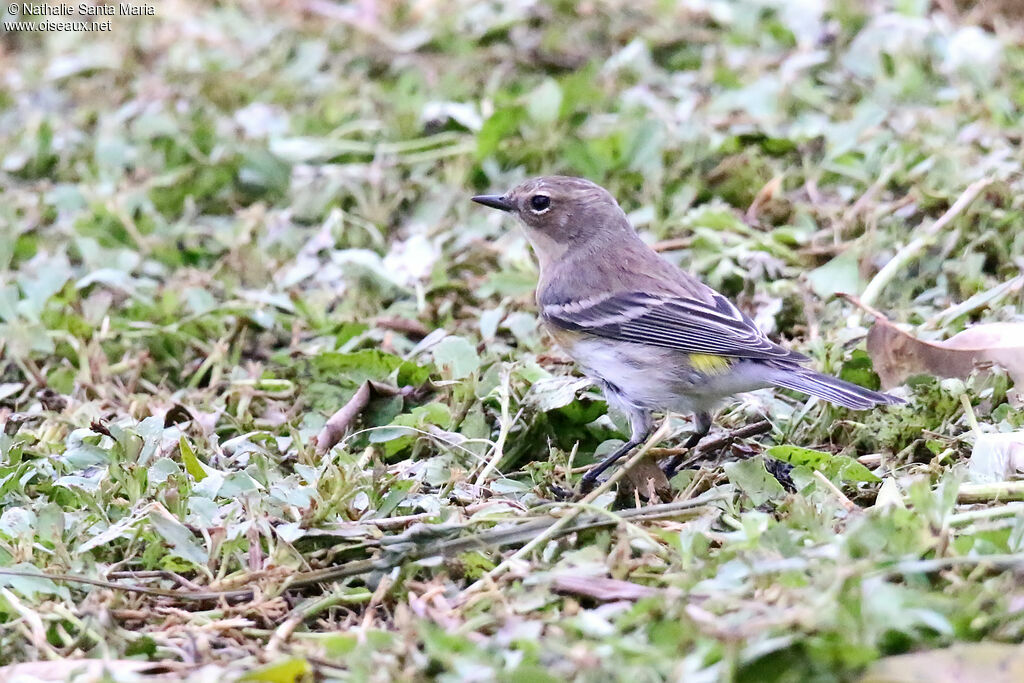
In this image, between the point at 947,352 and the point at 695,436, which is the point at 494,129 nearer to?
the point at 695,436

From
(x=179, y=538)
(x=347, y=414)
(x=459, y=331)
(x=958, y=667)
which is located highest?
(x=958, y=667)

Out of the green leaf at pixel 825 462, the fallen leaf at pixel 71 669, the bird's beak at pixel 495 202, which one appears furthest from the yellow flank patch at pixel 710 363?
the fallen leaf at pixel 71 669

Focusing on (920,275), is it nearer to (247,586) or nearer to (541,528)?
(541,528)

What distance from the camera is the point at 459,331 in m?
5.80

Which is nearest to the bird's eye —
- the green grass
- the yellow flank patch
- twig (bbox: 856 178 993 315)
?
the green grass

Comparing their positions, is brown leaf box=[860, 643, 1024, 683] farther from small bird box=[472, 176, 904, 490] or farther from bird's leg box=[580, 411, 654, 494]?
bird's leg box=[580, 411, 654, 494]

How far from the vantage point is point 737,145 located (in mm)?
6992

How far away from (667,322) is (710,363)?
30 cm

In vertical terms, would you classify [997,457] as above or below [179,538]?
above

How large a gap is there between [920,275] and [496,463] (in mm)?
2308

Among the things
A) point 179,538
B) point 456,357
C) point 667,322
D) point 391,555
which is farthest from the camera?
point 456,357

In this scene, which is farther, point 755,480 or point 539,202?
point 539,202

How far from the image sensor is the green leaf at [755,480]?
13.2ft

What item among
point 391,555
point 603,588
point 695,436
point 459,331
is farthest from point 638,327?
point 603,588
